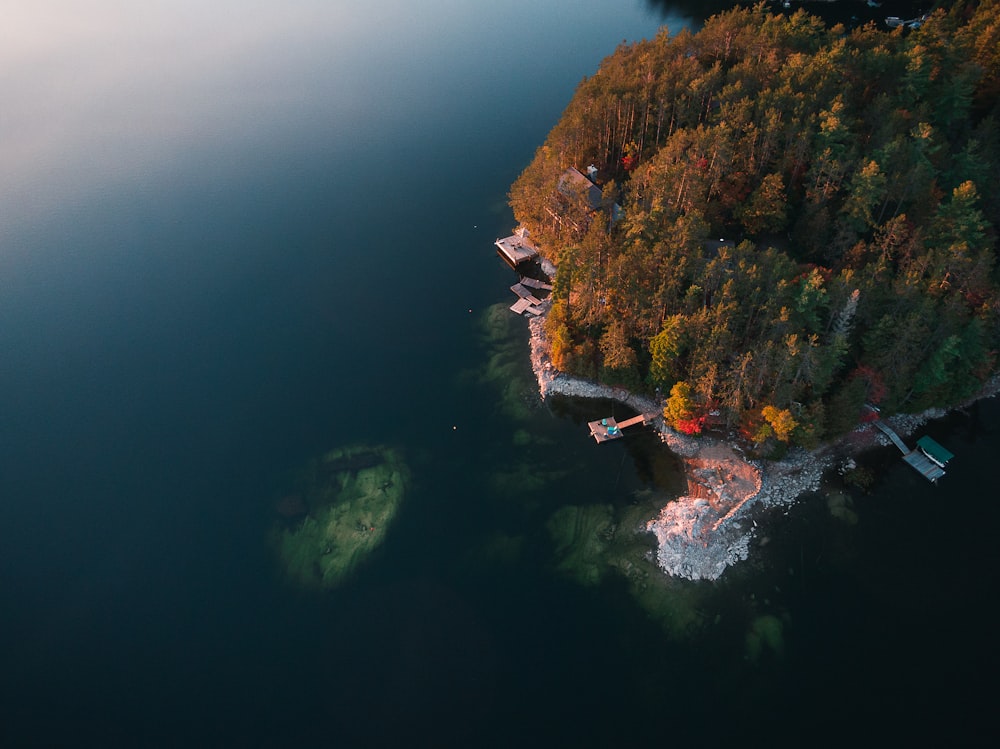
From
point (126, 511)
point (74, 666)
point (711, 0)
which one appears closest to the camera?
point (74, 666)

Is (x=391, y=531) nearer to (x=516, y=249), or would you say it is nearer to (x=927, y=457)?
(x=516, y=249)

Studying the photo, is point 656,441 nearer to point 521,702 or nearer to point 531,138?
point 521,702

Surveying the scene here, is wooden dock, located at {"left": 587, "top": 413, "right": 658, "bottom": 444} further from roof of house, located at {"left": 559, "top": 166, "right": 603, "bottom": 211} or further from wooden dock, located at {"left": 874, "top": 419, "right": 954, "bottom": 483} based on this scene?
roof of house, located at {"left": 559, "top": 166, "right": 603, "bottom": 211}

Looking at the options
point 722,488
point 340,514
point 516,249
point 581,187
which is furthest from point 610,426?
point 516,249

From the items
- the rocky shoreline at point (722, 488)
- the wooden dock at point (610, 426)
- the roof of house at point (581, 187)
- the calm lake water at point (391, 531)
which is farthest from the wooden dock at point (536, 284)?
the wooden dock at point (610, 426)

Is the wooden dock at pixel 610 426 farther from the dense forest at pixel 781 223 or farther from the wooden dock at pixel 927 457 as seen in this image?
the wooden dock at pixel 927 457

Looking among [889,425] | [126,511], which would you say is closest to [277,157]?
[126,511]
